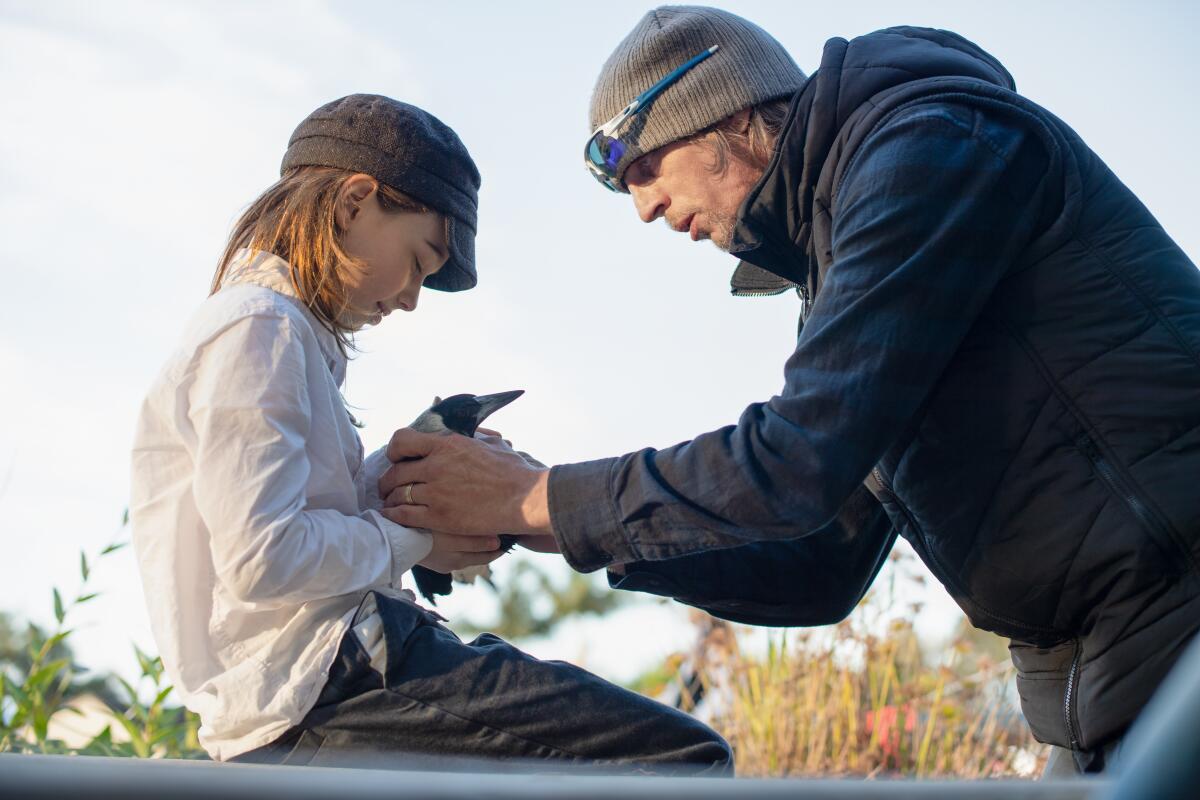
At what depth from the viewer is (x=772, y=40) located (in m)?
3.01

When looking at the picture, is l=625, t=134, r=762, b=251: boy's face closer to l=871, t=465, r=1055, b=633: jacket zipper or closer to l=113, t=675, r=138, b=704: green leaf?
l=871, t=465, r=1055, b=633: jacket zipper

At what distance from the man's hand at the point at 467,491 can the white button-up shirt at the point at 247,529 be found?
0.07 metres

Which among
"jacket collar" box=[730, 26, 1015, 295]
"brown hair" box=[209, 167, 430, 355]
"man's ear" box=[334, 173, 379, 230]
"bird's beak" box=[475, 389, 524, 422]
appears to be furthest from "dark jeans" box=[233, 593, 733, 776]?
"jacket collar" box=[730, 26, 1015, 295]

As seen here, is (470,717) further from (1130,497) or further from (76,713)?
(76,713)

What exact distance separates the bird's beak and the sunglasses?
0.71m

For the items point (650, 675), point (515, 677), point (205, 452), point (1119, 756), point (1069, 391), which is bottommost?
point (650, 675)

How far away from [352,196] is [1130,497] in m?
1.72

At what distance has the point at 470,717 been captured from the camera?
7.34 feet

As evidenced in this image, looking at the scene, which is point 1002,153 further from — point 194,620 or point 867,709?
point 867,709

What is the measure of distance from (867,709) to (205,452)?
3924mm

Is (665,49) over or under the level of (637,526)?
over

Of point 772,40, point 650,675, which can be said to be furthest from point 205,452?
point 650,675

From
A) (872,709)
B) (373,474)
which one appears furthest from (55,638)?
(872,709)

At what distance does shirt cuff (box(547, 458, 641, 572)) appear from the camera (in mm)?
2236
